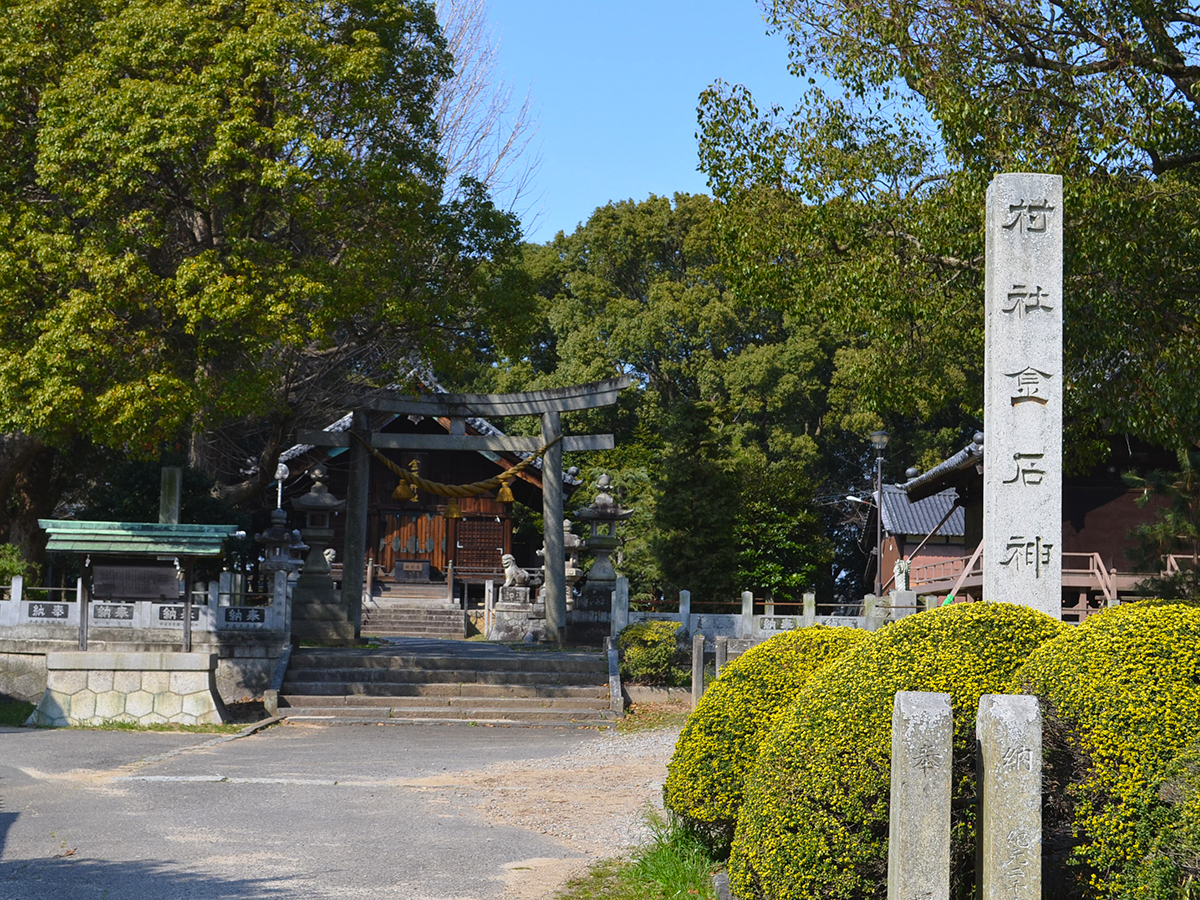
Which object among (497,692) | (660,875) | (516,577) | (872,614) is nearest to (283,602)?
(497,692)

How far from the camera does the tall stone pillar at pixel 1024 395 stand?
8117 millimetres

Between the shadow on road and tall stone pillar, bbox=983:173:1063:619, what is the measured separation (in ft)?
17.6

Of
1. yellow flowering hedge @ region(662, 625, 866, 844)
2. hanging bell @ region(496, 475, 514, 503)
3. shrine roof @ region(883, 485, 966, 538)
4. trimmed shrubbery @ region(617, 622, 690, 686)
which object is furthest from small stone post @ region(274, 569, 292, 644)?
shrine roof @ region(883, 485, 966, 538)

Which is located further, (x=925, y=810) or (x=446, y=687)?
Answer: (x=446, y=687)

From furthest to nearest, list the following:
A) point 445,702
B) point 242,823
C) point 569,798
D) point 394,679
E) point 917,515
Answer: point 917,515, point 394,679, point 445,702, point 569,798, point 242,823

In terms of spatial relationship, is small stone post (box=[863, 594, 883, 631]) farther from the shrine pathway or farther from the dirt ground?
the dirt ground

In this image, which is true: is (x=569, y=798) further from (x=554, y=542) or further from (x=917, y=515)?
(x=917, y=515)

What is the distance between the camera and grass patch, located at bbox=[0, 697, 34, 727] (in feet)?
50.4

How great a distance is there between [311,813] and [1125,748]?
6.66 m

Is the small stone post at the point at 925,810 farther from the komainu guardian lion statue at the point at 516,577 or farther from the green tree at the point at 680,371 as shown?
the komainu guardian lion statue at the point at 516,577

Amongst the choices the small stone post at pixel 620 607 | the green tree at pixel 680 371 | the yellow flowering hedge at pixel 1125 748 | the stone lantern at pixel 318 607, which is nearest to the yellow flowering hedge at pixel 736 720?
the yellow flowering hedge at pixel 1125 748

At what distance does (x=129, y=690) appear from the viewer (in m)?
15.2

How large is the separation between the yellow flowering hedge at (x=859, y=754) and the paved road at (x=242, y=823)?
2.22 meters

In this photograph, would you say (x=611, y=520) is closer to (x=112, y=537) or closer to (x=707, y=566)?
(x=707, y=566)
